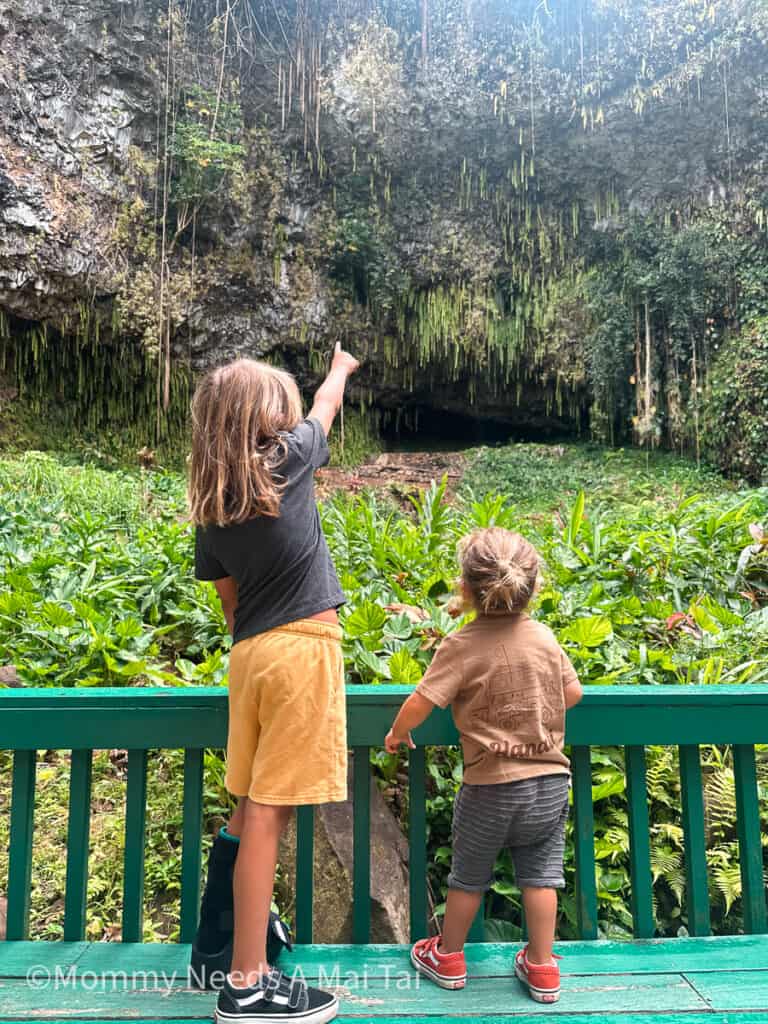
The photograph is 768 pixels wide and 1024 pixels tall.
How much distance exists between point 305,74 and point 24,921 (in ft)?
48.2

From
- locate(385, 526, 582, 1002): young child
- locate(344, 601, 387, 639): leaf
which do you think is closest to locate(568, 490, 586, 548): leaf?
locate(344, 601, 387, 639): leaf

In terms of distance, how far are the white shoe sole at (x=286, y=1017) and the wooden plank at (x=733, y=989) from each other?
2.61ft

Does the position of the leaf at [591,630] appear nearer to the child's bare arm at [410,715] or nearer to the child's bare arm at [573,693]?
the child's bare arm at [573,693]

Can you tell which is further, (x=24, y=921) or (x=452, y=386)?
(x=452, y=386)

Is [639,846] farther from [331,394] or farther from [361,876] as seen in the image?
[331,394]

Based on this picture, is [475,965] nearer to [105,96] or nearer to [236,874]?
[236,874]

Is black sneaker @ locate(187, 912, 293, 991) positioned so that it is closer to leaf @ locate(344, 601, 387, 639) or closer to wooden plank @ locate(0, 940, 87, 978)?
wooden plank @ locate(0, 940, 87, 978)

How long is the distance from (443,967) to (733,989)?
63 centimetres

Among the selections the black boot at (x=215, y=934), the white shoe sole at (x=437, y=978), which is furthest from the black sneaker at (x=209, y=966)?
the white shoe sole at (x=437, y=978)

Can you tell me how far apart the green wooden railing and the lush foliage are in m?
Answer: 0.60

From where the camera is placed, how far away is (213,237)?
41.9 feet

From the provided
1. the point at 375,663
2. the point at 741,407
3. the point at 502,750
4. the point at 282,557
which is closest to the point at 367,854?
the point at 502,750

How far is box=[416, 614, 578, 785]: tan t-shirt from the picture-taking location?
1.49 meters

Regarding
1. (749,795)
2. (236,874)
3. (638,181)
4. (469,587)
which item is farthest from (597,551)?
(638,181)
